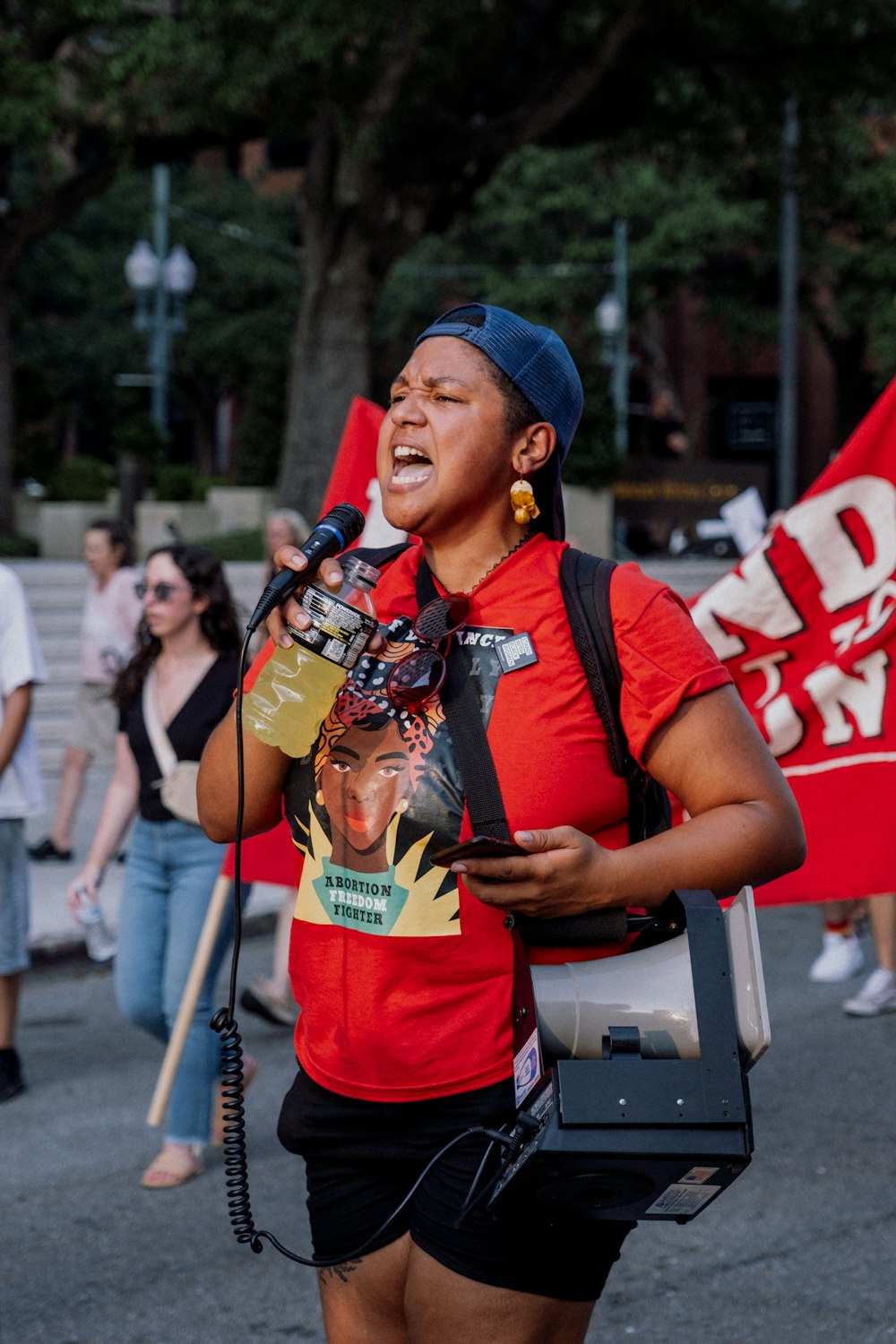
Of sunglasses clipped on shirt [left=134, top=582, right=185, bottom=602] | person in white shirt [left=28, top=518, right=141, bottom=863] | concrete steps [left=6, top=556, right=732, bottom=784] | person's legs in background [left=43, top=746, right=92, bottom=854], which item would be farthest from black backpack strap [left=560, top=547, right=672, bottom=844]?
concrete steps [left=6, top=556, right=732, bottom=784]

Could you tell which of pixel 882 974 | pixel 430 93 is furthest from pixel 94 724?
pixel 430 93

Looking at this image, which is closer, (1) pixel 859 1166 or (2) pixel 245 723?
(2) pixel 245 723

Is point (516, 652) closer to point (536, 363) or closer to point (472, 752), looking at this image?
point (472, 752)

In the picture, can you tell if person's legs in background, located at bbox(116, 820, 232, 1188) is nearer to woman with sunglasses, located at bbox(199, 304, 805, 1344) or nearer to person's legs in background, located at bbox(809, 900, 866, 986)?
woman with sunglasses, located at bbox(199, 304, 805, 1344)

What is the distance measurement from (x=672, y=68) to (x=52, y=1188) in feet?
62.6

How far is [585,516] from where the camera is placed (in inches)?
925

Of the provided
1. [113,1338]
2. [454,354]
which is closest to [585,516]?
[113,1338]

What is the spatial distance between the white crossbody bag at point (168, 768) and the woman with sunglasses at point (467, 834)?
2.69 m

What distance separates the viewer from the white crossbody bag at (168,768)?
207 inches

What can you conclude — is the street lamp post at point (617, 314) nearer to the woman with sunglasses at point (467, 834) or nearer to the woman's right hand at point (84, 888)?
the woman's right hand at point (84, 888)

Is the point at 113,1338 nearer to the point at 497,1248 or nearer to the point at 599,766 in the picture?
the point at 497,1248

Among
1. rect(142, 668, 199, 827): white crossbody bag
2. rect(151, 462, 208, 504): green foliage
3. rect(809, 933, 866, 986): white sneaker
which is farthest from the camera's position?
rect(151, 462, 208, 504): green foliage

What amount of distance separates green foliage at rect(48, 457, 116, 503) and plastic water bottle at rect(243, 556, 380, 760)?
2454cm

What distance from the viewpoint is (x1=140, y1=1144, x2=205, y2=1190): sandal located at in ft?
17.4
